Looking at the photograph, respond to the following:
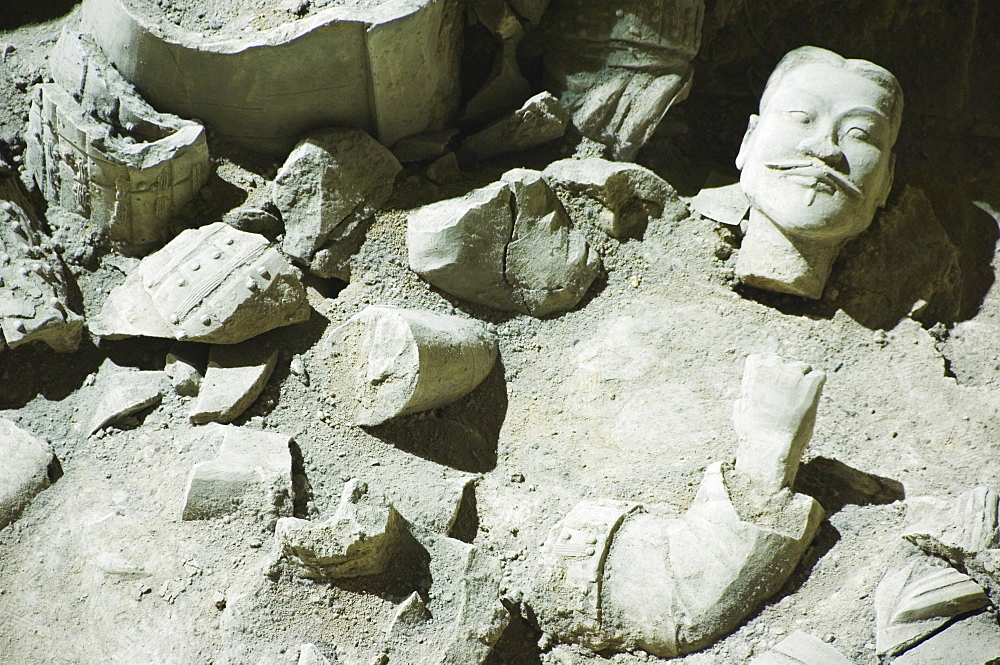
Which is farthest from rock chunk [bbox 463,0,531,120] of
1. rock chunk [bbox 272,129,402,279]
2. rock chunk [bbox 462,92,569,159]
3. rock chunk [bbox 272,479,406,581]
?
rock chunk [bbox 272,479,406,581]

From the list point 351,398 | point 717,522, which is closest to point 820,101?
point 717,522

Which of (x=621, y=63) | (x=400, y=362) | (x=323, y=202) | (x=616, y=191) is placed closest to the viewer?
(x=400, y=362)

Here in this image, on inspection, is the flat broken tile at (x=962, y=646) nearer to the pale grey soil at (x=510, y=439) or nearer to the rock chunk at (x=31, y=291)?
the pale grey soil at (x=510, y=439)

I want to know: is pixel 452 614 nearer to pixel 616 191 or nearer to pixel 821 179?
pixel 616 191

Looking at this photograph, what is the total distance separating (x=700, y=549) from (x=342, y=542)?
69cm

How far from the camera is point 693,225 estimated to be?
248 cm

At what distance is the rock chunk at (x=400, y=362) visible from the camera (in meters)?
2.01

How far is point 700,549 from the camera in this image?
172cm

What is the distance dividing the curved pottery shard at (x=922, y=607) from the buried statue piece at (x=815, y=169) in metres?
0.87

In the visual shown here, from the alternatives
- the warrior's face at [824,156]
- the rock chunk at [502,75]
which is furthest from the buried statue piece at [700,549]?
the rock chunk at [502,75]

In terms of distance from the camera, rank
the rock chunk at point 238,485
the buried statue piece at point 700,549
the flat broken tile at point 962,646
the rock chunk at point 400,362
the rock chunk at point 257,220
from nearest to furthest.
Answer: the flat broken tile at point 962,646, the buried statue piece at point 700,549, the rock chunk at point 238,485, the rock chunk at point 400,362, the rock chunk at point 257,220

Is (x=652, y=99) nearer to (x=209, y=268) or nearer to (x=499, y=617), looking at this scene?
(x=209, y=268)

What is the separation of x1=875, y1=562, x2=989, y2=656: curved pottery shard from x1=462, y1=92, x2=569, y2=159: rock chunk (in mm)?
1517

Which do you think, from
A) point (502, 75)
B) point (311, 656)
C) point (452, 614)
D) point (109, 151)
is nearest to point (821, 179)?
point (502, 75)
